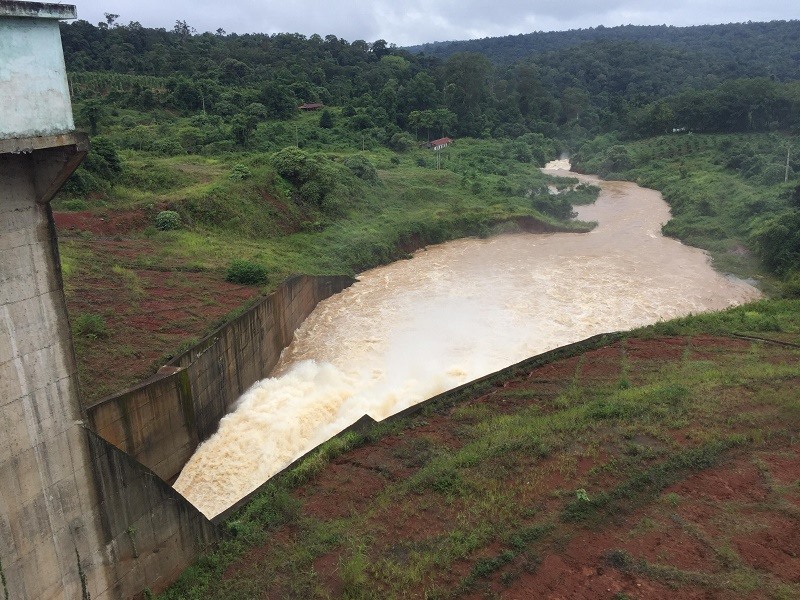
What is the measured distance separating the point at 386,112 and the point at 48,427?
56819 millimetres

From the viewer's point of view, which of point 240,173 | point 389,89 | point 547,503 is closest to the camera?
point 547,503

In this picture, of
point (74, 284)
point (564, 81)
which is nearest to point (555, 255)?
point (74, 284)

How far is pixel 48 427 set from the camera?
29.3 ft

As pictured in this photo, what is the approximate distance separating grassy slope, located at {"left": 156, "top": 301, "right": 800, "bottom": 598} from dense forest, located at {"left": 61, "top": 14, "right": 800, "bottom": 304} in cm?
1909

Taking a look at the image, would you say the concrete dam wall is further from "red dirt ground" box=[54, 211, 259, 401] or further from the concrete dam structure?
the concrete dam structure

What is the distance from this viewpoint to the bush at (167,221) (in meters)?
26.9

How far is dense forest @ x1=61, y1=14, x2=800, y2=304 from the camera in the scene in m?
36.8

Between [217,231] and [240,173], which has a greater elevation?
[240,173]

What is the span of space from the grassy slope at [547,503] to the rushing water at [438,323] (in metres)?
3.15

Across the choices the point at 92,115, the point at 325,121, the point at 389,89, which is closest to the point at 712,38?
the point at 389,89

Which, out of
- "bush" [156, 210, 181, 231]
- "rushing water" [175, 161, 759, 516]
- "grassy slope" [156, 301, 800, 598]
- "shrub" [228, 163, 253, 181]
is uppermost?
"shrub" [228, 163, 253, 181]

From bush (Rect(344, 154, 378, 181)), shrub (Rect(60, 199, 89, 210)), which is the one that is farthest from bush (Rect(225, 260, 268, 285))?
bush (Rect(344, 154, 378, 181))

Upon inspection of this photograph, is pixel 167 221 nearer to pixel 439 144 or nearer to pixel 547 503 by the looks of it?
pixel 547 503

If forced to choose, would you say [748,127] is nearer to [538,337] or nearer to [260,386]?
[538,337]
